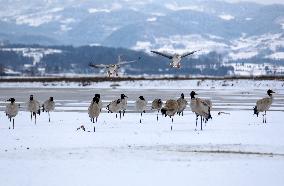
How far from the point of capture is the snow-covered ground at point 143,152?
12297 mm

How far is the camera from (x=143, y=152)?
619 inches

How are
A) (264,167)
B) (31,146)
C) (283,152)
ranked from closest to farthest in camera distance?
(264,167)
(283,152)
(31,146)

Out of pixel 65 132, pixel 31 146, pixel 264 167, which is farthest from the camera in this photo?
pixel 65 132

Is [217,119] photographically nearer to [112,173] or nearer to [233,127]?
[233,127]

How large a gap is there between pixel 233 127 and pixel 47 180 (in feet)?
36.3

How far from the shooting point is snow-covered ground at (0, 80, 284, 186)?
12.3 m

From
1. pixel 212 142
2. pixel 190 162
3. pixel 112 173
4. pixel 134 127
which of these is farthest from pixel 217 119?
pixel 112 173

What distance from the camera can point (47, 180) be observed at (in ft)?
39.5

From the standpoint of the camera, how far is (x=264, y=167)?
43.6ft

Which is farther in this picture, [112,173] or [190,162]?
[190,162]

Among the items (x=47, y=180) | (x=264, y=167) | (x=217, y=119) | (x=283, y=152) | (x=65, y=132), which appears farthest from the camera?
(x=217, y=119)

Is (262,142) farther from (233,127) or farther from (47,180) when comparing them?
(47,180)

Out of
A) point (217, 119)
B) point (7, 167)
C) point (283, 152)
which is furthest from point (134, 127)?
point (7, 167)

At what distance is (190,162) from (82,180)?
3207 mm
